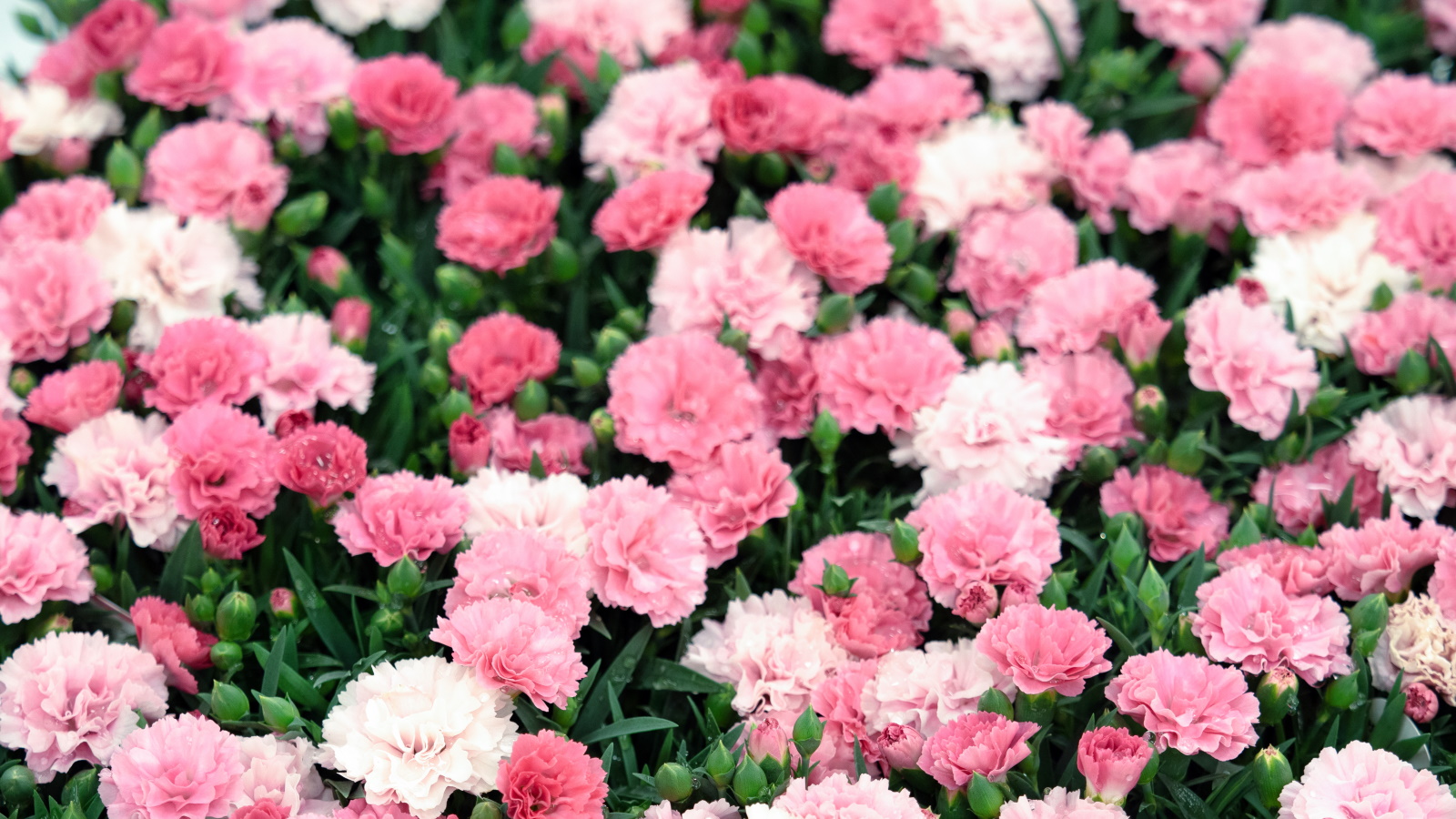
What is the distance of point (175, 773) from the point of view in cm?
150

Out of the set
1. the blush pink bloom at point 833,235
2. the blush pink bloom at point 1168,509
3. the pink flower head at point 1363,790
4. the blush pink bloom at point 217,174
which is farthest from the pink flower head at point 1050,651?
the blush pink bloom at point 217,174

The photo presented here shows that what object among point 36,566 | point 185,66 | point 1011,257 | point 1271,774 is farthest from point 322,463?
point 1271,774

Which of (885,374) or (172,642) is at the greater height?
(885,374)

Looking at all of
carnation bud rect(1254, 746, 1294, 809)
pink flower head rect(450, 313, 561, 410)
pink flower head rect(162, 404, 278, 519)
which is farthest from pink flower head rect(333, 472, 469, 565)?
Result: carnation bud rect(1254, 746, 1294, 809)

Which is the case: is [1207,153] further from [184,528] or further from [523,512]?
[184,528]

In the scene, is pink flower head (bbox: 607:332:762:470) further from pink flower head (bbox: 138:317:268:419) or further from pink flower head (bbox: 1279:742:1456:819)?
pink flower head (bbox: 1279:742:1456:819)

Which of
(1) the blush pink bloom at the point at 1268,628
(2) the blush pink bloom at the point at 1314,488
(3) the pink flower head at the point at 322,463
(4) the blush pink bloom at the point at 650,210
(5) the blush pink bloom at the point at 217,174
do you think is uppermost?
(4) the blush pink bloom at the point at 650,210

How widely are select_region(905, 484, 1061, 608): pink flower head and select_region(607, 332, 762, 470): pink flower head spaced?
0.32 m

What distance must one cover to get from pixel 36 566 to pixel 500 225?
0.85 m

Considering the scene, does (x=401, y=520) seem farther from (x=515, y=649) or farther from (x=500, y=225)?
(x=500, y=225)

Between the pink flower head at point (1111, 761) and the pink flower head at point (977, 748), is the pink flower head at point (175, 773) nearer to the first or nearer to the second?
the pink flower head at point (977, 748)

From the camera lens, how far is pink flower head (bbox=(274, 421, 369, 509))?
1.77m

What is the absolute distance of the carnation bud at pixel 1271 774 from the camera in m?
1.53

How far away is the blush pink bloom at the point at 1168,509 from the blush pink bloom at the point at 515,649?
0.85 m
